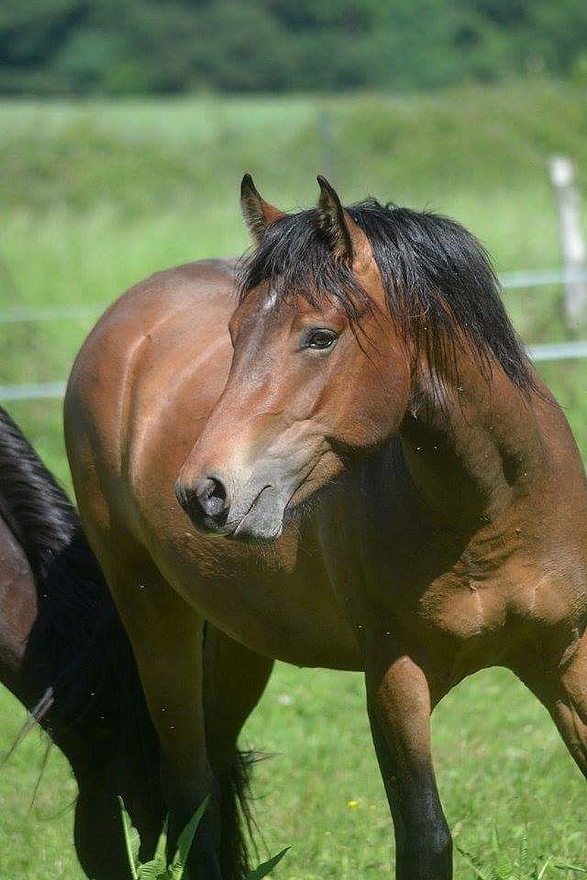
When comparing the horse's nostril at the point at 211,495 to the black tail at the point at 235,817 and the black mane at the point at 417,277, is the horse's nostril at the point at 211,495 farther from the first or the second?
the black tail at the point at 235,817

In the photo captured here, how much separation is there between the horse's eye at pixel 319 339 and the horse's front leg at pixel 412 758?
76 cm

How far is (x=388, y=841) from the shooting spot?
13.4 feet

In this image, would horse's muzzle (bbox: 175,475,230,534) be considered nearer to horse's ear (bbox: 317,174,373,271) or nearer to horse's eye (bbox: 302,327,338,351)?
horse's eye (bbox: 302,327,338,351)

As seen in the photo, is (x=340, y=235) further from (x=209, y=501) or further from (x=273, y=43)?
(x=273, y=43)

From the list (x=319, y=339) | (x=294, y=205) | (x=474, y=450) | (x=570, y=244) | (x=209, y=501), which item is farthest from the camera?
(x=570, y=244)

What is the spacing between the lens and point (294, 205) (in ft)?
19.1

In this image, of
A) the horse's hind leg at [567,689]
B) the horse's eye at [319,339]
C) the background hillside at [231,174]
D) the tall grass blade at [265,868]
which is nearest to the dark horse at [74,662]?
the tall grass blade at [265,868]

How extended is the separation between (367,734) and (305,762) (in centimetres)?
36

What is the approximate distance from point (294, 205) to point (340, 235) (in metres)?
3.38

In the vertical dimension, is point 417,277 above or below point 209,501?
above

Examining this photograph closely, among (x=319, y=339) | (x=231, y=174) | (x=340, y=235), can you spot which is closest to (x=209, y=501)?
(x=319, y=339)

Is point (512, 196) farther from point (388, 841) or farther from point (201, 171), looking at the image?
point (388, 841)

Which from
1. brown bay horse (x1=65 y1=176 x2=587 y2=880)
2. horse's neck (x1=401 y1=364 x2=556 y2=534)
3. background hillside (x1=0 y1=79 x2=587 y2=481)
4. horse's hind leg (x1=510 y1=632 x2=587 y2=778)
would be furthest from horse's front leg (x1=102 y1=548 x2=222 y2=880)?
background hillside (x1=0 y1=79 x2=587 y2=481)

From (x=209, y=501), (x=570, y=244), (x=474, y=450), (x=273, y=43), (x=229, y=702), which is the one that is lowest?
(x=273, y=43)
